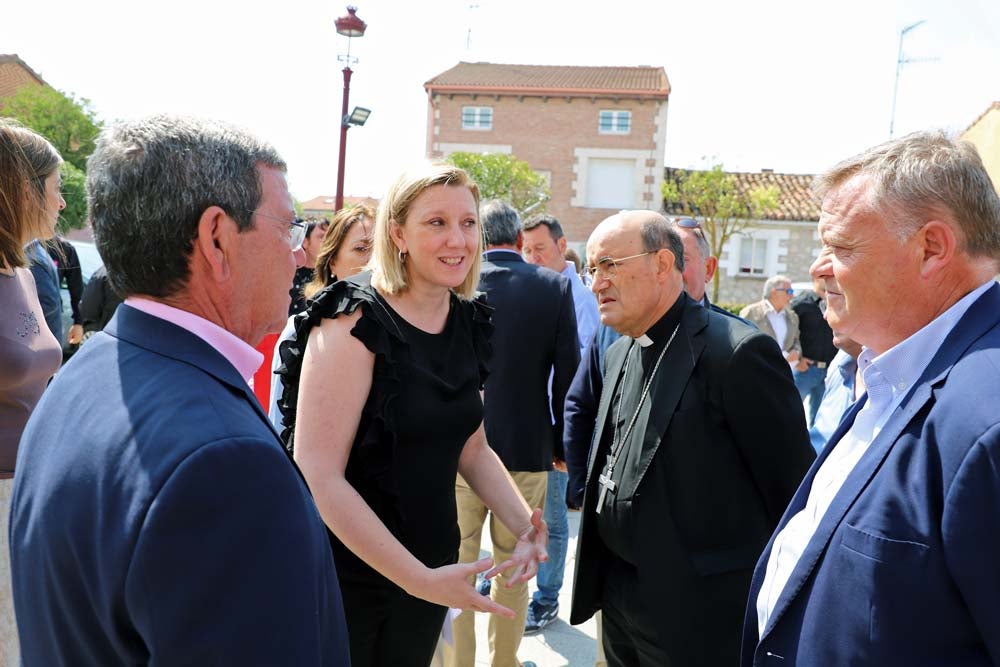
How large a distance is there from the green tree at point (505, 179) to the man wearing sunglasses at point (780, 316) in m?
20.7

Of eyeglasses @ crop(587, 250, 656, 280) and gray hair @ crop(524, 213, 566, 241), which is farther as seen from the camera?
gray hair @ crop(524, 213, 566, 241)

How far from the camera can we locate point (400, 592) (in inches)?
95.8

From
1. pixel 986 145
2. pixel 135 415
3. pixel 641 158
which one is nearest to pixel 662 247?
pixel 135 415

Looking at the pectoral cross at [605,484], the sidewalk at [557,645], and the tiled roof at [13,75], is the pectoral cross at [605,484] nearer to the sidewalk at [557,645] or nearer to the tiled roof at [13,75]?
the sidewalk at [557,645]

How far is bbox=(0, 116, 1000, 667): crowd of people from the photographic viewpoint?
1093 millimetres

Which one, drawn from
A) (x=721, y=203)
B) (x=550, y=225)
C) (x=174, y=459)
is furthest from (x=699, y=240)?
(x=721, y=203)

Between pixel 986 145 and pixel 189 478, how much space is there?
2293 centimetres

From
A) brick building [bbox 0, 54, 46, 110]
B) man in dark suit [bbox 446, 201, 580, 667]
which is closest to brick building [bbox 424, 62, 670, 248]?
brick building [bbox 0, 54, 46, 110]

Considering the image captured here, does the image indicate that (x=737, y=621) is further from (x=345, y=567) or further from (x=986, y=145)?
(x=986, y=145)

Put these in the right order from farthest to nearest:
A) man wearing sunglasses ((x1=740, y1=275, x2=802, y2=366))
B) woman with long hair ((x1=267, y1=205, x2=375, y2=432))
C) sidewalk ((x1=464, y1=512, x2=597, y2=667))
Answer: man wearing sunglasses ((x1=740, y1=275, x2=802, y2=366)) < sidewalk ((x1=464, y1=512, x2=597, y2=667)) < woman with long hair ((x1=267, y1=205, x2=375, y2=432))

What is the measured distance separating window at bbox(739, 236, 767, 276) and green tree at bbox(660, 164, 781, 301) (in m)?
0.95

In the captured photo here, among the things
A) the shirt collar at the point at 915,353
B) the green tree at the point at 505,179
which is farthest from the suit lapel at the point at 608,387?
the green tree at the point at 505,179

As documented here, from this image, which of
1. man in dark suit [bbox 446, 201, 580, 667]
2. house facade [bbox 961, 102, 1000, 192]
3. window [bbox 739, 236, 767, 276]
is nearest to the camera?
man in dark suit [bbox 446, 201, 580, 667]

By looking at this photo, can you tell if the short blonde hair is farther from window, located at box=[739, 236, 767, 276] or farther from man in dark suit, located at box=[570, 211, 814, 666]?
window, located at box=[739, 236, 767, 276]
